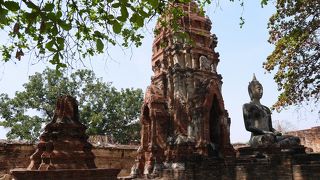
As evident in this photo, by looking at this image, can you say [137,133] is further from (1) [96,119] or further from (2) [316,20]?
(2) [316,20]

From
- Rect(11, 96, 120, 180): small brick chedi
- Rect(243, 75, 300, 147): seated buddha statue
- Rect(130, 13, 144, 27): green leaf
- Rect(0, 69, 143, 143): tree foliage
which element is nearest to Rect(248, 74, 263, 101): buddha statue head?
Rect(243, 75, 300, 147): seated buddha statue

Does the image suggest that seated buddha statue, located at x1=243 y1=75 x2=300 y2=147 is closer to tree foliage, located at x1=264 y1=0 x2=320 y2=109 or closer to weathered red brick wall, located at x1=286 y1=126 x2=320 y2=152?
tree foliage, located at x1=264 y1=0 x2=320 y2=109

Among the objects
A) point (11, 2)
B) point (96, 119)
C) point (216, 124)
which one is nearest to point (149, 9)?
point (11, 2)

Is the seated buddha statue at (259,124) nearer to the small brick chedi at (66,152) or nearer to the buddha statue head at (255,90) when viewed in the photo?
the buddha statue head at (255,90)

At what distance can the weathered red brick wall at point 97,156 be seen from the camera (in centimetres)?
1480

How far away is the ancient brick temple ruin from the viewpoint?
27.5 feet

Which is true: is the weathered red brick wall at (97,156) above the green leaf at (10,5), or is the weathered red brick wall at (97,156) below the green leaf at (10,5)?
below

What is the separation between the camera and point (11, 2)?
3055 millimetres

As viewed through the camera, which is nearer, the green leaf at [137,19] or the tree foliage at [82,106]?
the green leaf at [137,19]

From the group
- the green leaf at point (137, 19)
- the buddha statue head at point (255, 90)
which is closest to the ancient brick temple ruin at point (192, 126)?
the buddha statue head at point (255, 90)

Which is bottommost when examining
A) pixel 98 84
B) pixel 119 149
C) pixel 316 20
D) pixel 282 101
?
pixel 119 149

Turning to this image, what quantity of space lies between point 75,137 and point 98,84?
23.3 m

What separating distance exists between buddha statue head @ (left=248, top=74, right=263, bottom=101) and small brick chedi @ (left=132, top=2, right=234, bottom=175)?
297 centimetres

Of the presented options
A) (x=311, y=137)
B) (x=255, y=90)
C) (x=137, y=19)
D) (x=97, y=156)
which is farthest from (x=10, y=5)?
(x=311, y=137)
